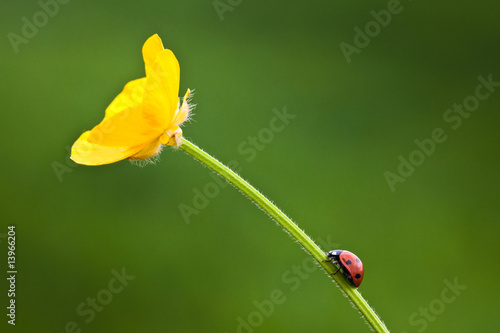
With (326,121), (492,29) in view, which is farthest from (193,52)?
(492,29)

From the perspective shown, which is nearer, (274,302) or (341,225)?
(274,302)

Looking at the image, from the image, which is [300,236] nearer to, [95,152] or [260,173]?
[95,152]

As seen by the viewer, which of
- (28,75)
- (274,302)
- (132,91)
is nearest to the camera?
(132,91)

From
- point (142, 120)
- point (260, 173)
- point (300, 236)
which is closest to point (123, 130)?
point (142, 120)

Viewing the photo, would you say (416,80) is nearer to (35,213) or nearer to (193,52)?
(193,52)

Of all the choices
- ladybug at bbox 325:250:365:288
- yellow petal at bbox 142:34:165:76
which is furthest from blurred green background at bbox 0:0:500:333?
yellow petal at bbox 142:34:165:76

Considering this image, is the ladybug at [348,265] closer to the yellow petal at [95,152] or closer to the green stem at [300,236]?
the green stem at [300,236]

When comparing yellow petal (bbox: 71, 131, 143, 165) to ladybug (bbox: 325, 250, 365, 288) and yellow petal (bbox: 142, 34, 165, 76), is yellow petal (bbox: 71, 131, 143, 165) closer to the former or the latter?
yellow petal (bbox: 142, 34, 165, 76)
